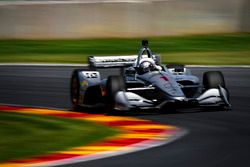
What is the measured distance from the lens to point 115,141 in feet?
32.1

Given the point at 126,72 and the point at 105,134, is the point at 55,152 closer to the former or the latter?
the point at 105,134

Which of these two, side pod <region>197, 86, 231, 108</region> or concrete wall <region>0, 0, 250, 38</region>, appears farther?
concrete wall <region>0, 0, 250, 38</region>

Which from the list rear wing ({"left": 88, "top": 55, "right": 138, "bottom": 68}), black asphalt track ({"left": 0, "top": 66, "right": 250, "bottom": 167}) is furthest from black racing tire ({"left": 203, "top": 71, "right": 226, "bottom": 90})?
rear wing ({"left": 88, "top": 55, "right": 138, "bottom": 68})

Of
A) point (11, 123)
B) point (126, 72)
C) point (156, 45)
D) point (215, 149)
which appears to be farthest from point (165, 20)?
point (215, 149)

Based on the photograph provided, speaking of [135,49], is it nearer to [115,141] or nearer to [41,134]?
[41,134]

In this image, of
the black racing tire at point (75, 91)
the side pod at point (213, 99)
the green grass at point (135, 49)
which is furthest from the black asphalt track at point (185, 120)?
the green grass at point (135, 49)

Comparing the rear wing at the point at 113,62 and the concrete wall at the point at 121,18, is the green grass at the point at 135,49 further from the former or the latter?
the rear wing at the point at 113,62

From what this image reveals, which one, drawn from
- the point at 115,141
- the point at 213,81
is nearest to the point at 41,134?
the point at 115,141

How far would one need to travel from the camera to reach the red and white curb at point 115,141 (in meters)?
8.46

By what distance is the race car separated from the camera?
40.1 feet

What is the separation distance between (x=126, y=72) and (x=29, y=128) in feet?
8.66

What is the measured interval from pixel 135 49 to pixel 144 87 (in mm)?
→ 10906

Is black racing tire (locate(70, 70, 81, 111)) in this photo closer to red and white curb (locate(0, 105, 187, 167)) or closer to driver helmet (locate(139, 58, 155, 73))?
red and white curb (locate(0, 105, 187, 167))

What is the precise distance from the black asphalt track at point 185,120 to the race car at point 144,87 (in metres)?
0.21
